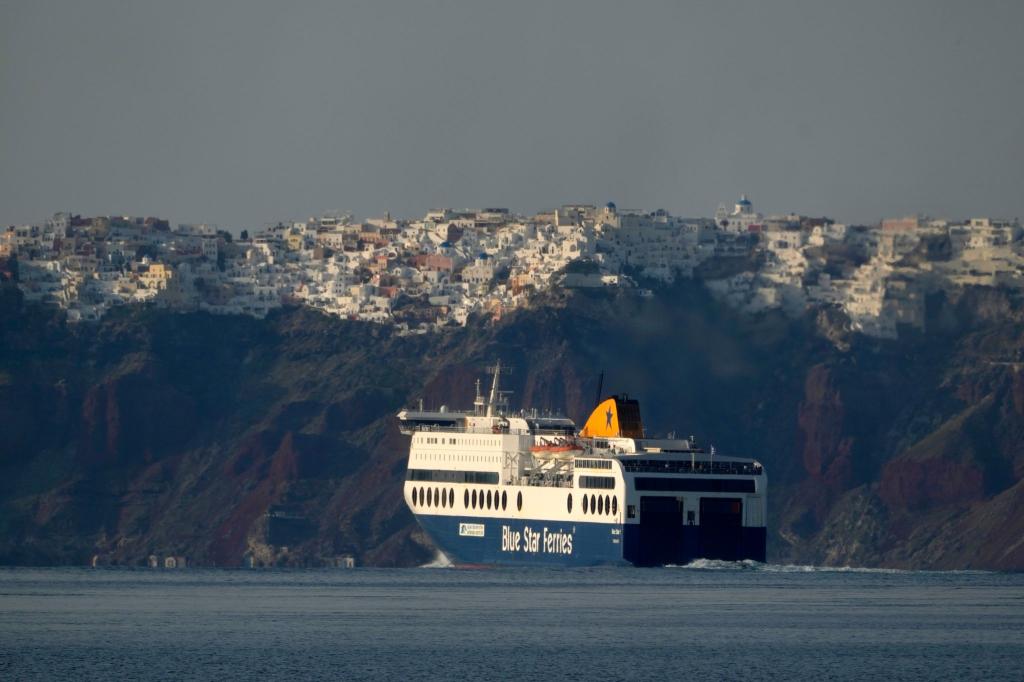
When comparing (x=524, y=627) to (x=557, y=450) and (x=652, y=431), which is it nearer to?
(x=557, y=450)

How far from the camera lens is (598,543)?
460 feet

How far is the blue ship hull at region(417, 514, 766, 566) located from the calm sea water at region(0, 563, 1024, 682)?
6.47 feet

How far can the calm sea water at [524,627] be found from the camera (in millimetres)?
93438

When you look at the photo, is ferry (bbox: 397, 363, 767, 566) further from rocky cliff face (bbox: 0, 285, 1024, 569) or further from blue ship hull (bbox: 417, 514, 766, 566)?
rocky cliff face (bbox: 0, 285, 1024, 569)

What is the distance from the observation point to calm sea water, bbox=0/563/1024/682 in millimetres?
93438

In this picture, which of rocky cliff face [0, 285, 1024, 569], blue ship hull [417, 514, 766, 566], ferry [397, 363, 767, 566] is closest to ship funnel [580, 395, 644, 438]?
ferry [397, 363, 767, 566]

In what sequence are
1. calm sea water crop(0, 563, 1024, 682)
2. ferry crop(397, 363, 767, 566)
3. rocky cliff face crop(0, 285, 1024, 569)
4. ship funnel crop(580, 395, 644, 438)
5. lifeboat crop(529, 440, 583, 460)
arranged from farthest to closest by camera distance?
1. rocky cliff face crop(0, 285, 1024, 569)
2. lifeboat crop(529, 440, 583, 460)
3. ship funnel crop(580, 395, 644, 438)
4. ferry crop(397, 363, 767, 566)
5. calm sea water crop(0, 563, 1024, 682)

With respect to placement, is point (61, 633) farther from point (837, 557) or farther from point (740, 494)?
point (837, 557)


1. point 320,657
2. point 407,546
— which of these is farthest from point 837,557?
point 320,657

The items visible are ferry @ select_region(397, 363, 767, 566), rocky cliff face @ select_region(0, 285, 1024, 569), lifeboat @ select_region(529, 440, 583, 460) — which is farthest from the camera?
rocky cliff face @ select_region(0, 285, 1024, 569)

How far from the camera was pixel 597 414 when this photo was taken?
148m

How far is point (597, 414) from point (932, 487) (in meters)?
38.3

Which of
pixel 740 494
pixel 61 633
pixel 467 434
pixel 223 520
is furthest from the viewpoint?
pixel 223 520

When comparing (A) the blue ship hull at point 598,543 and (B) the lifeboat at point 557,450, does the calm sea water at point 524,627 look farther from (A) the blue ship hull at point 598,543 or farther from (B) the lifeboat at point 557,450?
(B) the lifeboat at point 557,450
